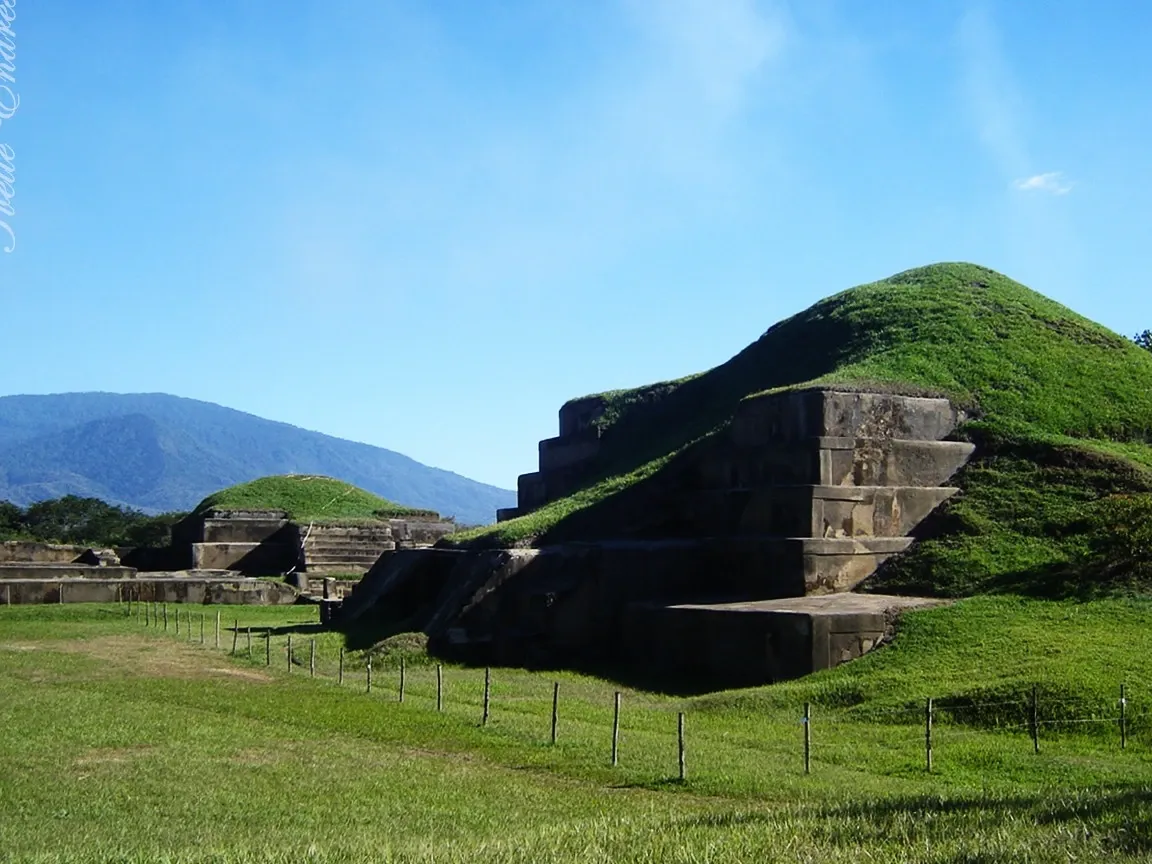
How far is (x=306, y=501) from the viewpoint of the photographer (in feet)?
149

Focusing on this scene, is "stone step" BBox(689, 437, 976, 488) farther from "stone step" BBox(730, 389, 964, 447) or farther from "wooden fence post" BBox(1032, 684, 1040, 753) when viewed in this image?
"wooden fence post" BBox(1032, 684, 1040, 753)

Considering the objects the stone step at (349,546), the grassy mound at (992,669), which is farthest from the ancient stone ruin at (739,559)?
the stone step at (349,546)

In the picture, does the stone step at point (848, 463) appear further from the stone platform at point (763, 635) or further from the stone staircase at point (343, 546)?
the stone staircase at point (343, 546)

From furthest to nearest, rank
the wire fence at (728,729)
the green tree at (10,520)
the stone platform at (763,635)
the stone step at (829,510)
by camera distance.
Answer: the green tree at (10,520), the stone step at (829,510), the stone platform at (763,635), the wire fence at (728,729)

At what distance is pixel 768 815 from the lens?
348 inches

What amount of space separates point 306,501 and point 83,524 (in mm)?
33216

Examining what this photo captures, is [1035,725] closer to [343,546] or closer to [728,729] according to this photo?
[728,729]

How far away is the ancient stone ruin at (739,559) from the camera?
19.2 m

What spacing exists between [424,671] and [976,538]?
9.33 metres

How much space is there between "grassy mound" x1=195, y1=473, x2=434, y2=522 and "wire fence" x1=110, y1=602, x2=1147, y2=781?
2417 cm

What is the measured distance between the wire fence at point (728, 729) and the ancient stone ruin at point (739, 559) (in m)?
1.27

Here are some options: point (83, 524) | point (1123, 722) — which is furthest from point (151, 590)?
point (83, 524)

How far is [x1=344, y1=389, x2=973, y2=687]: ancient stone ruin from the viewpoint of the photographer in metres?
19.2

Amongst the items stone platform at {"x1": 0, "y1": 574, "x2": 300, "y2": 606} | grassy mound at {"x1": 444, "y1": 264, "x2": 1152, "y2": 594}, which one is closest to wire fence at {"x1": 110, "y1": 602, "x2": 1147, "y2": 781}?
grassy mound at {"x1": 444, "y1": 264, "x2": 1152, "y2": 594}
